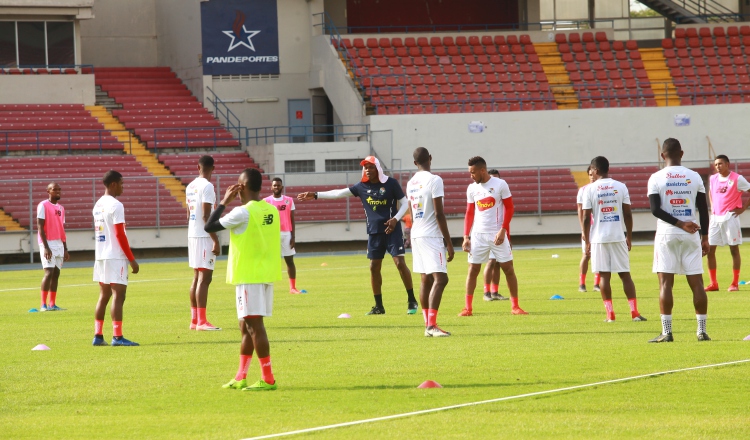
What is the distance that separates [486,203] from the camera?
1608cm

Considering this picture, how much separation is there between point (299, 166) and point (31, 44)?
13619mm

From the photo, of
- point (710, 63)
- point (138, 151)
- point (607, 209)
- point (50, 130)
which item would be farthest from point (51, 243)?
point (710, 63)

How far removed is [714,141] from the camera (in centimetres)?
4288

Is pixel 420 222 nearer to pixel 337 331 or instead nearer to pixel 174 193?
pixel 337 331

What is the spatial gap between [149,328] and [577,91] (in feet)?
109

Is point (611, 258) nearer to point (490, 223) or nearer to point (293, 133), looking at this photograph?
point (490, 223)

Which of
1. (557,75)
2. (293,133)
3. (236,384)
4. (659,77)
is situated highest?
(557,75)

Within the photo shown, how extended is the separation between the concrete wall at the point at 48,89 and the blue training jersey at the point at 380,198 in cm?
3212

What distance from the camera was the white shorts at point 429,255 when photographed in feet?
41.5

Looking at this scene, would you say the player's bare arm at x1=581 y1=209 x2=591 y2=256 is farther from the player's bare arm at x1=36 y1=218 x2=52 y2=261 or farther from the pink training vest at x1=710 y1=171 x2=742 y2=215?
the player's bare arm at x1=36 y1=218 x2=52 y2=261

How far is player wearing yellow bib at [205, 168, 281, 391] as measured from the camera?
898 cm

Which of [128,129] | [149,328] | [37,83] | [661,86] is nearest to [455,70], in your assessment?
[661,86]

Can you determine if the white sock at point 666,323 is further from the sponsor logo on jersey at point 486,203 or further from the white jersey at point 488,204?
the sponsor logo on jersey at point 486,203

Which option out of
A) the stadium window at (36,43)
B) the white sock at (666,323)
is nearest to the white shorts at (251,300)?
the white sock at (666,323)
